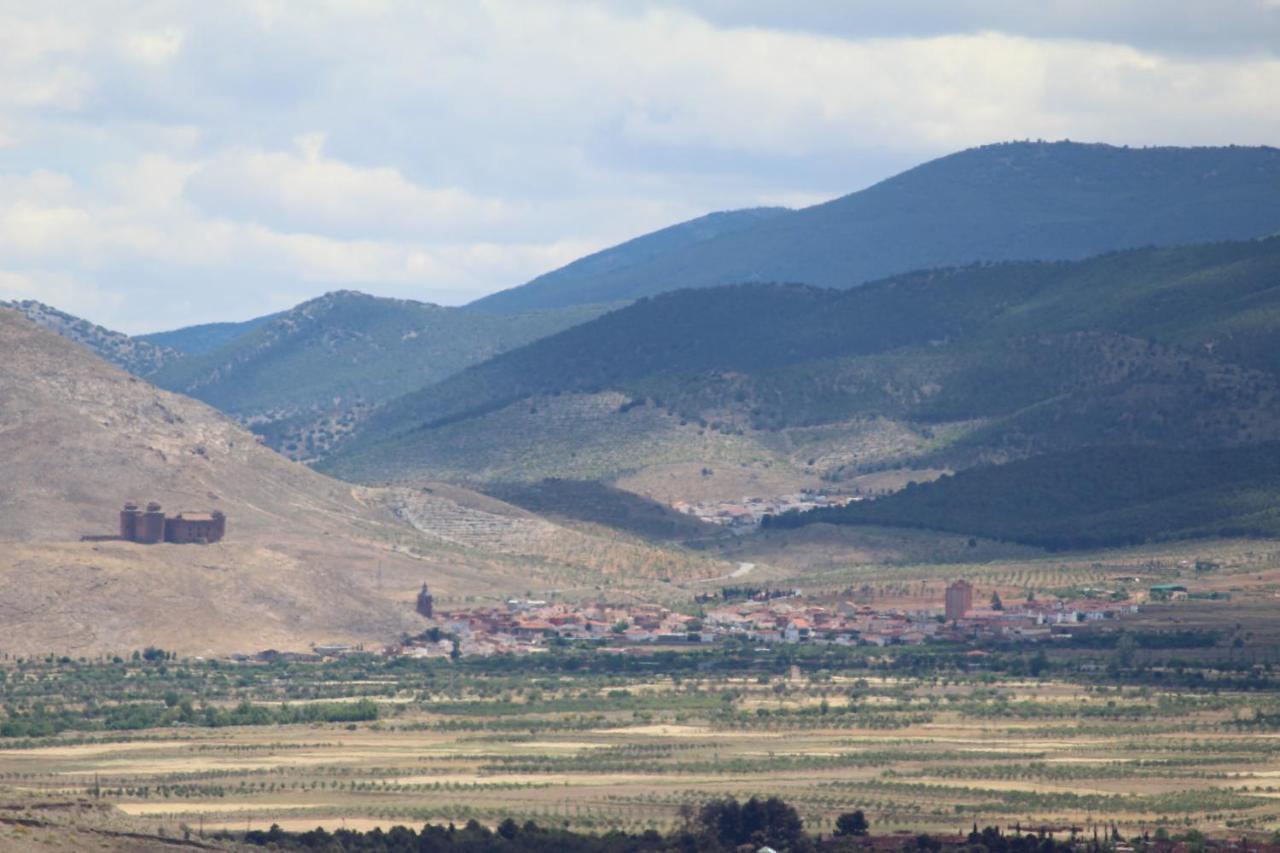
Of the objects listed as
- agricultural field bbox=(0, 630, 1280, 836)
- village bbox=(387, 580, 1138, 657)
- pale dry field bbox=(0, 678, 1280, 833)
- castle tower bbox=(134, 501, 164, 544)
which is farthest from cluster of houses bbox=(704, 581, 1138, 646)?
castle tower bbox=(134, 501, 164, 544)

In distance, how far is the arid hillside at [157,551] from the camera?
15738 centimetres

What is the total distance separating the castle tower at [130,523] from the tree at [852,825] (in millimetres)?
83148

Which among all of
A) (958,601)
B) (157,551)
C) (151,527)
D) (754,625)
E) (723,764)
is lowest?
(723,764)

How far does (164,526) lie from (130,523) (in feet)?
6.51

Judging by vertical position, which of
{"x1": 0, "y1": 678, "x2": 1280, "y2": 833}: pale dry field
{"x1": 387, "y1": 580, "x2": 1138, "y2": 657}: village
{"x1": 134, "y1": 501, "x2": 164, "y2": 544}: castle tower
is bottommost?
{"x1": 0, "y1": 678, "x2": 1280, "y2": 833}: pale dry field

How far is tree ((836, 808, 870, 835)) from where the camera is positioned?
3617 inches

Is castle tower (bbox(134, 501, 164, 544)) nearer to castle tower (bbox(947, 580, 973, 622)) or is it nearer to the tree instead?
castle tower (bbox(947, 580, 973, 622))

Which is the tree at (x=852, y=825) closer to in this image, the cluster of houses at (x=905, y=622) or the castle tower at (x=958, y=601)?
the cluster of houses at (x=905, y=622)

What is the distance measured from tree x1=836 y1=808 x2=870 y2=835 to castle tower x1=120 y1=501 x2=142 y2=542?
8315 centimetres

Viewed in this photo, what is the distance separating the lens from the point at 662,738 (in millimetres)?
121688

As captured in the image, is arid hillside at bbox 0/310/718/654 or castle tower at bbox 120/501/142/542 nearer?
arid hillside at bbox 0/310/718/654

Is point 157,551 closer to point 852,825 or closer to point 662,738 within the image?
point 662,738

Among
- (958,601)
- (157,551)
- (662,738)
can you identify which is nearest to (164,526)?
(157,551)

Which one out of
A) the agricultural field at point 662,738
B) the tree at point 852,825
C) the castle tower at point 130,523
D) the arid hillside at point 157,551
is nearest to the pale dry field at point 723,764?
the agricultural field at point 662,738
